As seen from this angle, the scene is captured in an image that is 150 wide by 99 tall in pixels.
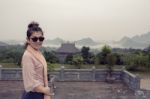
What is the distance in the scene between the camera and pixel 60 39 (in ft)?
39.3

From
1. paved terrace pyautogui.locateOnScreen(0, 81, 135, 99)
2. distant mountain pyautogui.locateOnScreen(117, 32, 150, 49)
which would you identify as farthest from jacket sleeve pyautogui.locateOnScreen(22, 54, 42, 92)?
distant mountain pyautogui.locateOnScreen(117, 32, 150, 49)

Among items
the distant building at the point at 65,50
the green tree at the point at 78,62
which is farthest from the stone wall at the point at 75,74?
the distant building at the point at 65,50

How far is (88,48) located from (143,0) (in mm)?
2739

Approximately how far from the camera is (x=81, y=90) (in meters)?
7.53

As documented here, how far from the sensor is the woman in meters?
1.66

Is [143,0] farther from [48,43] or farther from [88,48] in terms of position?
[48,43]

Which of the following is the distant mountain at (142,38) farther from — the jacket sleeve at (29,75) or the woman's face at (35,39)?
the jacket sleeve at (29,75)

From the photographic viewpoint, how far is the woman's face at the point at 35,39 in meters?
1.73

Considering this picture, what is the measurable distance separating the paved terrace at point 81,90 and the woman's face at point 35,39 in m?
4.97

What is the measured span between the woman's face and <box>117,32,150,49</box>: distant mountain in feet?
33.5

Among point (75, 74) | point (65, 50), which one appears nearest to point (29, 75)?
point (75, 74)

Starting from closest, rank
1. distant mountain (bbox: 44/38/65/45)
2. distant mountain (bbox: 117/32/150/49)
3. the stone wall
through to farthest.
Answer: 1. the stone wall
2. distant mountain (bbox: 44/38/65/45)
3. distant mountain (bbox: 117/32/150/49)

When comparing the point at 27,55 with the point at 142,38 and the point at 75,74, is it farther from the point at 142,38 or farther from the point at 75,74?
the point at 142,38

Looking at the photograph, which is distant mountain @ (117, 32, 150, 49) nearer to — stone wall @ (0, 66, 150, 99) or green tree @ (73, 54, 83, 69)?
green tree @ (73, 54, 83, 69)
